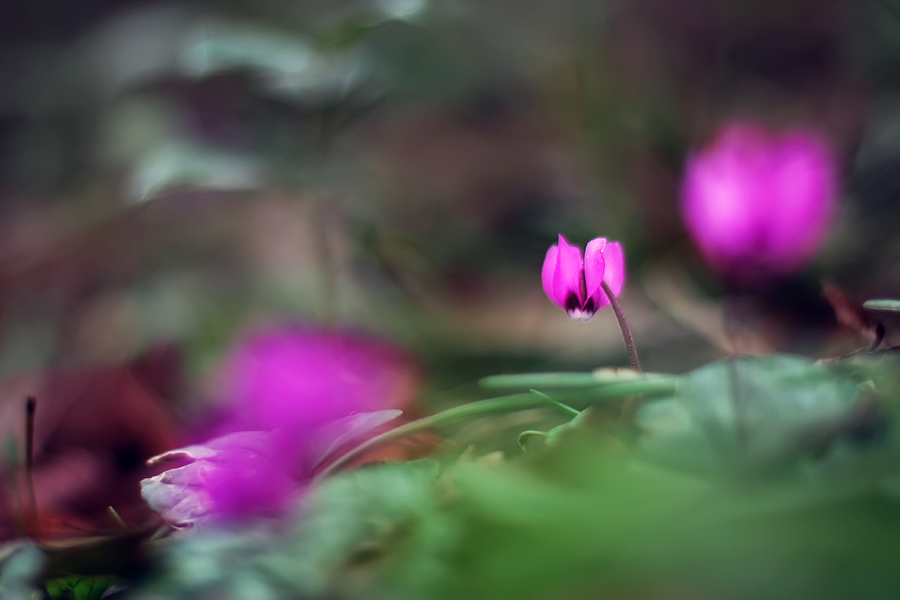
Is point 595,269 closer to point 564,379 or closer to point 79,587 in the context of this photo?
point 564,379

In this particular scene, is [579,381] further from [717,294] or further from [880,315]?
[717,294]

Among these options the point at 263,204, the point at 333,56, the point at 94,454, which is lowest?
the point at 94,454

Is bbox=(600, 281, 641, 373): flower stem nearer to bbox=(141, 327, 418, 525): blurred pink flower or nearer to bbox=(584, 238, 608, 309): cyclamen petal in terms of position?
bbox=(584, 238, 608, 309): cyclamen petal

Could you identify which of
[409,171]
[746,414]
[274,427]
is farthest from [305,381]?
[409,171]

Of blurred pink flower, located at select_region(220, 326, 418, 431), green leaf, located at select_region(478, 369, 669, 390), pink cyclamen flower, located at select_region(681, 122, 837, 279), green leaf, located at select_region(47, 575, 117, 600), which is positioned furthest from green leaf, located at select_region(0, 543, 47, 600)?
pink cyclamen flower, located at select_region(681, 122, 837, 279)

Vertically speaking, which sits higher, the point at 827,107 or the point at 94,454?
the point at 827,107

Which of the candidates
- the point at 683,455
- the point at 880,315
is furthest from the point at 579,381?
the point at 880,315

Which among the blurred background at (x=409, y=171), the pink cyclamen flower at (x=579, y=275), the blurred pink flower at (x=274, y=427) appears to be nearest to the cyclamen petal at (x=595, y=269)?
the pink cyclamen flower at (x=579, y=275)

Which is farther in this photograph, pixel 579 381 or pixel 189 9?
pixel 189 9

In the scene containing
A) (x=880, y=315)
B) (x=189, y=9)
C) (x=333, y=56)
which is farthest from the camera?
(x=189, y=9)
